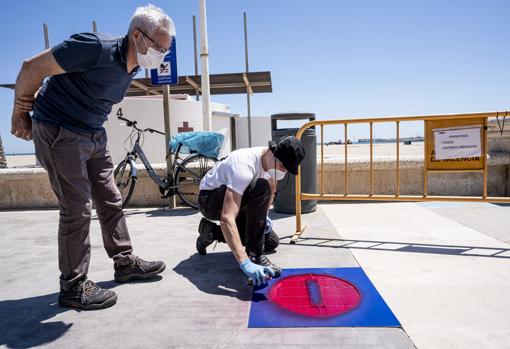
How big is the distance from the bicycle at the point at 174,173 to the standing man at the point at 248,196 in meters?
2.37

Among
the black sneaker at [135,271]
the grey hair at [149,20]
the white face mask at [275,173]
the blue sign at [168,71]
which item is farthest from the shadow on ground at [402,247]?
the blue sign at [168,71]

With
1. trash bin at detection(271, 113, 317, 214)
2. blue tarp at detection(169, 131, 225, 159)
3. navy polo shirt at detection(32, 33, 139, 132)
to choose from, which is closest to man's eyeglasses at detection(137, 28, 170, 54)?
navy polo shirt at detection(32, 33, 139, 132)

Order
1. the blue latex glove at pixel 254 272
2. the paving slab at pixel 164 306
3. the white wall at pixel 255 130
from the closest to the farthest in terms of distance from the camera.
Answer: the paving slab at pixel 164 306 → the blue latex glove at pixel 254 272 → the white wall at pixel 255 130

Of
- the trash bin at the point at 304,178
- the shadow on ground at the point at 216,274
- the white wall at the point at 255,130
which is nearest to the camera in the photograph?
the shadow on ground at the point at 216,274

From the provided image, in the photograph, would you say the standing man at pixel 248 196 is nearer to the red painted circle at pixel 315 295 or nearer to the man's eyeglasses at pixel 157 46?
the red painted circle at pixel 315 295

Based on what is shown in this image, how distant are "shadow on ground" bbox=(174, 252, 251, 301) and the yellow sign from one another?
2516mm

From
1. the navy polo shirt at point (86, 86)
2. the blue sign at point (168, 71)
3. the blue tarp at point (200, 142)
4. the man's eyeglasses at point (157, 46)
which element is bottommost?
the blue tarp at point (200, 142)

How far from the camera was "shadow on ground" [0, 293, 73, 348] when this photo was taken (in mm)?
1923

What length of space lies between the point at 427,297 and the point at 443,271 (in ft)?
1.89

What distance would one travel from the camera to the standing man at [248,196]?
2.44m

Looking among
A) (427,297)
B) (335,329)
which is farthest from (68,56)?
(427,297)

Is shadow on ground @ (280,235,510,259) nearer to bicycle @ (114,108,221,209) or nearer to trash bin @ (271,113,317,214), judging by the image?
trash bin @ (271,113,317,214)

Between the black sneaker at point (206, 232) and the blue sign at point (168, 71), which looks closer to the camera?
the black sneaker at point (206, 232)

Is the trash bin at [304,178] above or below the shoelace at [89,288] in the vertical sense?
above
